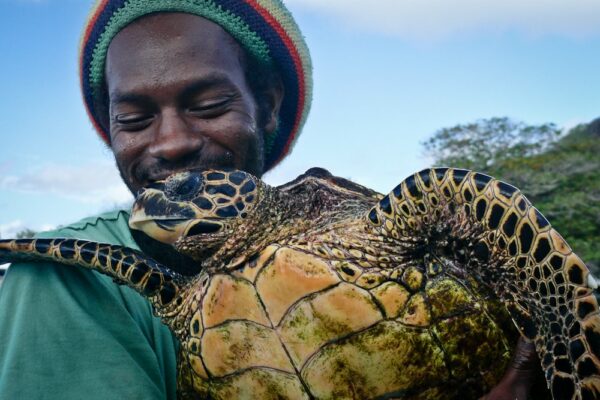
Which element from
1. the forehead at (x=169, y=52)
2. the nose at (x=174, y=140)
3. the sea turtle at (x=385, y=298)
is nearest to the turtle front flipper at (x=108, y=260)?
the sea turtle at (x=385, y=298)

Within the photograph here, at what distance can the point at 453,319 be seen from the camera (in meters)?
1.41

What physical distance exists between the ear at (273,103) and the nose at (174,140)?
0.52 metres

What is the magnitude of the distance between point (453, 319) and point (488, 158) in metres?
14.6

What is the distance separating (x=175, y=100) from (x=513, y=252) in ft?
3.68

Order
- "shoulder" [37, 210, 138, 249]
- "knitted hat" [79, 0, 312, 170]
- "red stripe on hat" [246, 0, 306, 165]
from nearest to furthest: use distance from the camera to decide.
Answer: "shoulder" [37, 210, 138, 249] < "knitted hat" [79, 0, 312, 170] < "red stripe on hat" [246, 0, 306, 165]

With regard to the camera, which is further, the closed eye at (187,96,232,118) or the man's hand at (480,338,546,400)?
the closed eye at (187,96,232,118)

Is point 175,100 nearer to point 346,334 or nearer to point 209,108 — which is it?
point 209,108

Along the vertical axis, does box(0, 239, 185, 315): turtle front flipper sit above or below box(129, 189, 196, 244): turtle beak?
below

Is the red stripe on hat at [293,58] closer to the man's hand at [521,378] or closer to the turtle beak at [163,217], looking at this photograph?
the turtle beak at [163,217]

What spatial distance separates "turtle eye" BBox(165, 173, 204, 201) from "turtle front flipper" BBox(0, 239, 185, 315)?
19 centimetres

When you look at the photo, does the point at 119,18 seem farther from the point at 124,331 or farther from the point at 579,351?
the point at 579,351

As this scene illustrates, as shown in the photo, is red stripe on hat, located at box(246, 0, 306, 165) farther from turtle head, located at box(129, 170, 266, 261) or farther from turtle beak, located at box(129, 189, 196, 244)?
turtle beak, located at box(129, 189, 196, 244)

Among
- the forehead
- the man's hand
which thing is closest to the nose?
the forehead

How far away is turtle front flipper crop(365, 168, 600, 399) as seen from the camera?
124 cm
